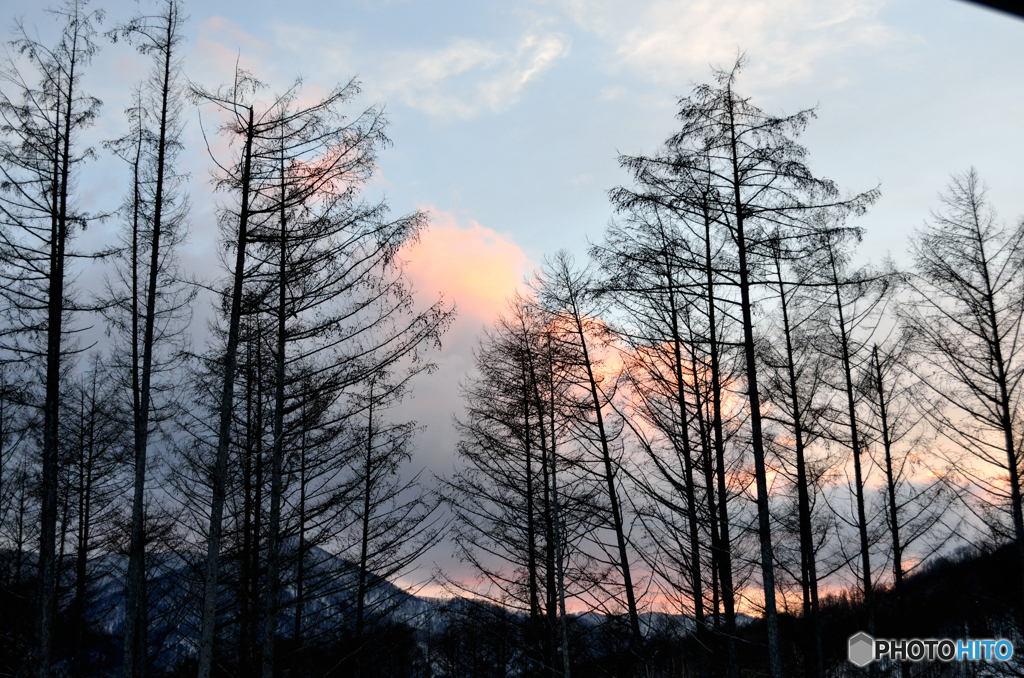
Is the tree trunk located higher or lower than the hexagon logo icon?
higher

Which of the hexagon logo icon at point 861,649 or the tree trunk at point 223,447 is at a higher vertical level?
the tree trunk at point 223,447

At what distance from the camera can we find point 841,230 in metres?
8.84

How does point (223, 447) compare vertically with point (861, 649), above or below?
above

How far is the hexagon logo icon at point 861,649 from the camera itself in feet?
47.0

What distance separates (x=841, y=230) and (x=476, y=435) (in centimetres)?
904

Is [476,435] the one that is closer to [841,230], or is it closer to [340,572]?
[340,572]

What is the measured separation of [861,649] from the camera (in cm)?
1479

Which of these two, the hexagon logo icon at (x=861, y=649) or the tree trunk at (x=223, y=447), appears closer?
the tree trunk at (x=223, y=447)

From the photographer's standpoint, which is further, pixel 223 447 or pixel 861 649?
pixel 861 649

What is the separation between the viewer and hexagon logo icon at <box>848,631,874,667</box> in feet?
47.0

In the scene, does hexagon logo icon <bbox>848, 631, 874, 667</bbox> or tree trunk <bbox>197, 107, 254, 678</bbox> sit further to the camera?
hexagon logo icon <bbox>848, 631, 874, 667</bbox>

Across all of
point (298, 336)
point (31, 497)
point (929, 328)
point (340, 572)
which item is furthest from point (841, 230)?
point (31, 497)

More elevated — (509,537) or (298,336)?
(298,336)

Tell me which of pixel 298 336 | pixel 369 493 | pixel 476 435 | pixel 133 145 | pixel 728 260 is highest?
pixel 133 145
